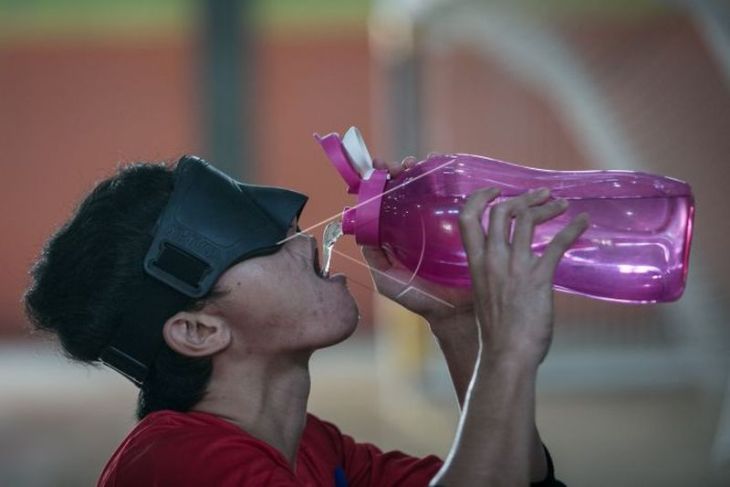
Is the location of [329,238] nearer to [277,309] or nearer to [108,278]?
[277,309]

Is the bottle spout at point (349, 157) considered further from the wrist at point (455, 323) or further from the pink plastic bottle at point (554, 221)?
the wrist at point (455, 323)

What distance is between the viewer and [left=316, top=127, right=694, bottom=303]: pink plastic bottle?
8.77 feet

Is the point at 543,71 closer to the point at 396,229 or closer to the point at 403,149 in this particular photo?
the point at 403,149

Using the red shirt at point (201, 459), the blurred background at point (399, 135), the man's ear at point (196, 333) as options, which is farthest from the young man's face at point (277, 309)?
the blurred background at point (399, 135)

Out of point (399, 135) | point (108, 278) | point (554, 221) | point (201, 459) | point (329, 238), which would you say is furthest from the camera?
point (399, 135)

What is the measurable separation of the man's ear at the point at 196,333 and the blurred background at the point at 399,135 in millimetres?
302

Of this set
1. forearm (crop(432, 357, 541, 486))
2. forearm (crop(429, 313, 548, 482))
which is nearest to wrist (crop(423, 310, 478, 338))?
forearm (crop(429, 313, 548, 482))

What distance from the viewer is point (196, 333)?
2.56 meters

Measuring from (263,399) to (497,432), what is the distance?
56 cm

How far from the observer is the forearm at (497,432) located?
2168mm

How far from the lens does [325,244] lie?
9.22ft

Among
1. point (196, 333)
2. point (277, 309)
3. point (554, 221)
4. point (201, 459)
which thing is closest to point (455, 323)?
point (554, 221)

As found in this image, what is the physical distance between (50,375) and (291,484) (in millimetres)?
9202

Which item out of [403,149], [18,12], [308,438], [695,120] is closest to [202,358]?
[308,438]
